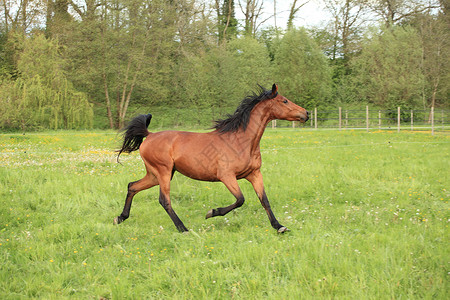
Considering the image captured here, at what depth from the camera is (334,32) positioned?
1983 inches

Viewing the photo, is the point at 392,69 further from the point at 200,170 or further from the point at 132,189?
the point at 132,189

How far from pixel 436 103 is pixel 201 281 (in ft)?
152

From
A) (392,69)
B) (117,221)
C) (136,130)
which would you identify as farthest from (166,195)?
(392,69)

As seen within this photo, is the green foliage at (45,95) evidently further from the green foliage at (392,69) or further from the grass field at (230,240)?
the green foliage at (392,69)

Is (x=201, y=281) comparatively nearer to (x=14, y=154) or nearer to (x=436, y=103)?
(x=14, y=154)

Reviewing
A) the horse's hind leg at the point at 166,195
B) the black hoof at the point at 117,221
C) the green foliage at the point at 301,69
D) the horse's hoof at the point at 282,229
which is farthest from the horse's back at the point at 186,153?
the green foliage at the point at 301,69

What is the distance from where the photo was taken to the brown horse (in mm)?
5609

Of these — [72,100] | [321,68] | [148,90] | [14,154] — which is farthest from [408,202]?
[321,68]

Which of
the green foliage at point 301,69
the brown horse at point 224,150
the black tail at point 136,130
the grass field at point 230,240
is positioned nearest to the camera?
the grass field at point 230,240

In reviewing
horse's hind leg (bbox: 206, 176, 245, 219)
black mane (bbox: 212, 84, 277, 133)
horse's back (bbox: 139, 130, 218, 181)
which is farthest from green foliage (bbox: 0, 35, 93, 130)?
horse's hind leg (bbox: 206, 176, 245, 219)

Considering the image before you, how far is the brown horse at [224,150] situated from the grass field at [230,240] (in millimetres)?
714

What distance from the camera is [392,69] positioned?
42781mm

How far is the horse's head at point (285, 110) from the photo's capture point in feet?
18.8

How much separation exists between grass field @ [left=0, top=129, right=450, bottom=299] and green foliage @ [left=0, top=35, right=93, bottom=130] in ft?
64.2
